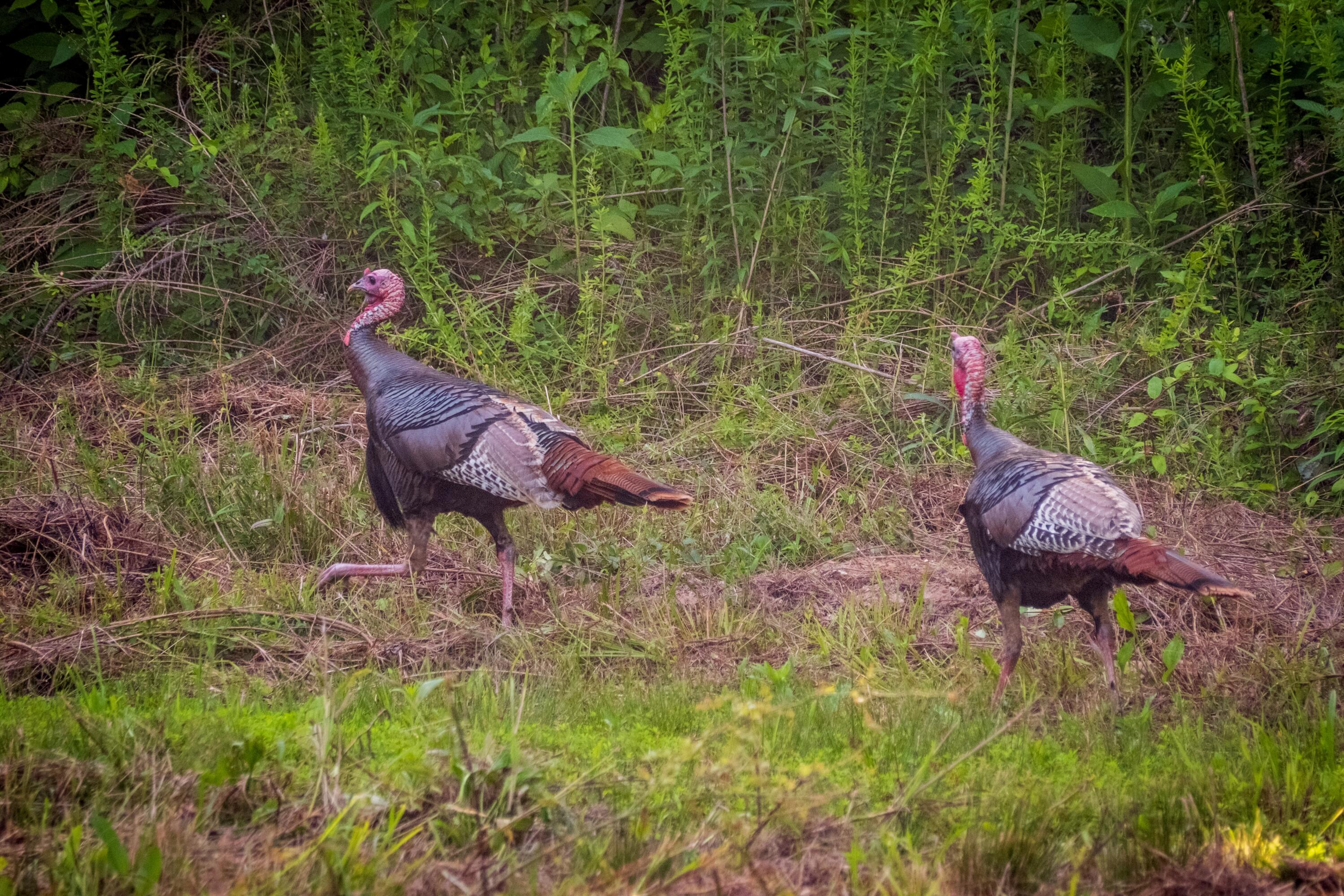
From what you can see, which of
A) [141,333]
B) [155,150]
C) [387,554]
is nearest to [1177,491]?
[387,554]

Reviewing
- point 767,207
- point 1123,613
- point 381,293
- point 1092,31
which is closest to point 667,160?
point 767,207

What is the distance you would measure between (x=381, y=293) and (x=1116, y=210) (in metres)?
3.97

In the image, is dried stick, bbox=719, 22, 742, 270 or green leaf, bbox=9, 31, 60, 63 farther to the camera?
green leaf, bbox=9, 31, 60, 63

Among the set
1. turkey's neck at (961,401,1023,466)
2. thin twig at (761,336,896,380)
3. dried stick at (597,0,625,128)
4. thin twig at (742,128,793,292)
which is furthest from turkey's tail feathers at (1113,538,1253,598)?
dried stick at (597,0,625,128)

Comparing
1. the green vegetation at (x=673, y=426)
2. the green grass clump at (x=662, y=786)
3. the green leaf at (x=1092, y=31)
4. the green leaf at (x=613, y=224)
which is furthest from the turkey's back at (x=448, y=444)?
the green leaf at (x=1092, y=31)

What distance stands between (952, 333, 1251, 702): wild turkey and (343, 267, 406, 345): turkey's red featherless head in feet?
9.16

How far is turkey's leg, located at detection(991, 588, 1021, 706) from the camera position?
423 cm

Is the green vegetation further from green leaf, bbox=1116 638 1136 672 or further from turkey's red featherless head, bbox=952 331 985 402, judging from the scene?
turkey's red featherless head, bbox=952 331 985 402

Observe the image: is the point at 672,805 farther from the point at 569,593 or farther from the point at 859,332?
the point at 859,332

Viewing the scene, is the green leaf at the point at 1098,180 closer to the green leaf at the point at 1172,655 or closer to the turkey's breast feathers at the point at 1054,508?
the turkey's breast feathers at the point at 1054,508

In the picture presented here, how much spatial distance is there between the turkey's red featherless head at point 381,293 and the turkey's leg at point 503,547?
44.3 inches

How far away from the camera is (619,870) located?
246 centimetres

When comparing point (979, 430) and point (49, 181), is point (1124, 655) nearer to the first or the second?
point (979, 430)

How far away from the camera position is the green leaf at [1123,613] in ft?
13.4
